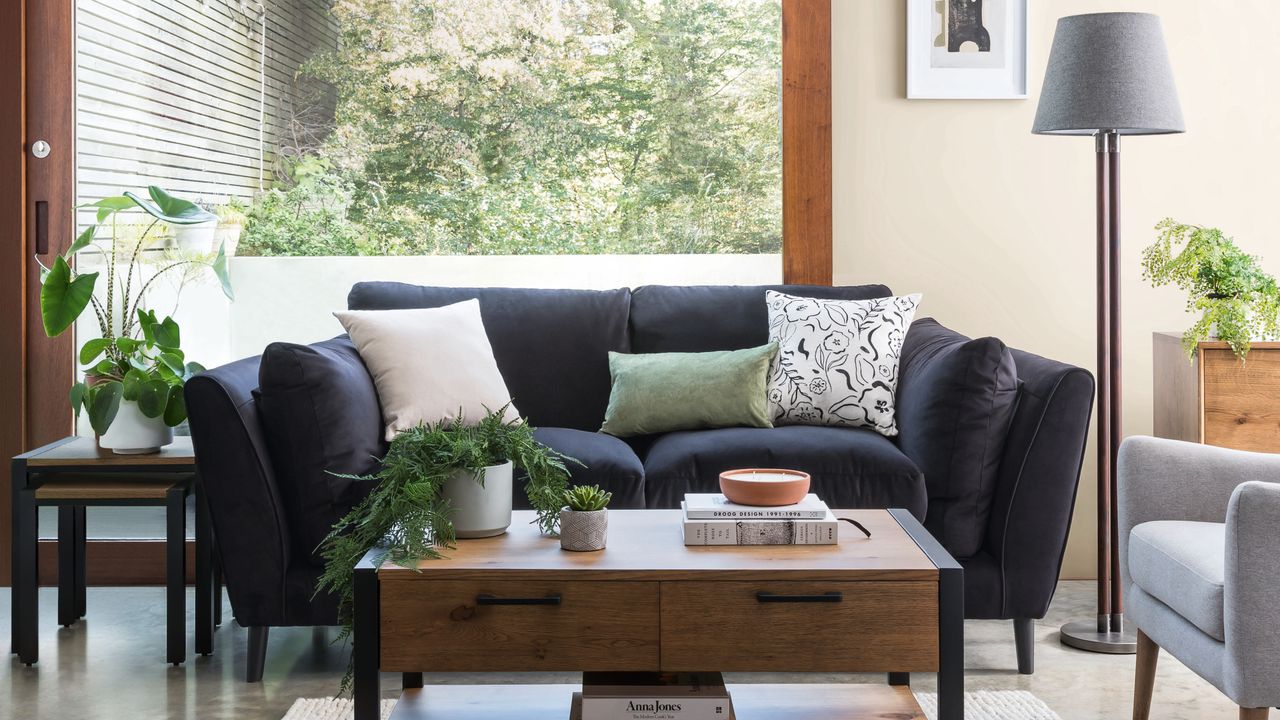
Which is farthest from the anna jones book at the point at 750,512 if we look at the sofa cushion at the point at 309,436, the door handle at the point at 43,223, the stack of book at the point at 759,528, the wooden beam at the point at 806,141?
the door handle at the point at 43,223

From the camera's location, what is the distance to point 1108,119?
9.46ft

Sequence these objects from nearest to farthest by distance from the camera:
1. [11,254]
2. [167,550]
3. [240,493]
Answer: [240,493] < [167,550] < [11,254]

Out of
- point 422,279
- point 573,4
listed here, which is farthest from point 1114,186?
point 422,279

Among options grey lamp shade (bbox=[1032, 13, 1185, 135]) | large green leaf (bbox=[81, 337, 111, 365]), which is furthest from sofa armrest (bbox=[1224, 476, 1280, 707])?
large green leaf (bbox=[81, 337, 111, 365])

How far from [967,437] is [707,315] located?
979 mm

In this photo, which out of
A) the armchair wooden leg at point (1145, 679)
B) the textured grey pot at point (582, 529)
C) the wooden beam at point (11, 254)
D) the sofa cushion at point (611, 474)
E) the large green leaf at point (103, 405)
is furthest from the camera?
the wooden beam at point (11, 254)

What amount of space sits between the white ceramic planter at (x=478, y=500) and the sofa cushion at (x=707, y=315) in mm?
1456

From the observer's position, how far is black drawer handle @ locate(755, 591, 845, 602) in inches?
69.9

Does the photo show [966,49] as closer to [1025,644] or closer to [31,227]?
[1025,644]

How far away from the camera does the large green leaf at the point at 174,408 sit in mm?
2879

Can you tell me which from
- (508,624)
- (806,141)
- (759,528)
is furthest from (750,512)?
(806,141)

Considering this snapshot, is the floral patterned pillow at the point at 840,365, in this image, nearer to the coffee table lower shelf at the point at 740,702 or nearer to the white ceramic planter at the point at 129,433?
the coffee table lower shelf at the point at 740,702

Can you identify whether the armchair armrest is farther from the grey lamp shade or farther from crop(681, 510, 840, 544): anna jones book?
the grey lamp shade

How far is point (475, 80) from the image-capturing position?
3.66 m
